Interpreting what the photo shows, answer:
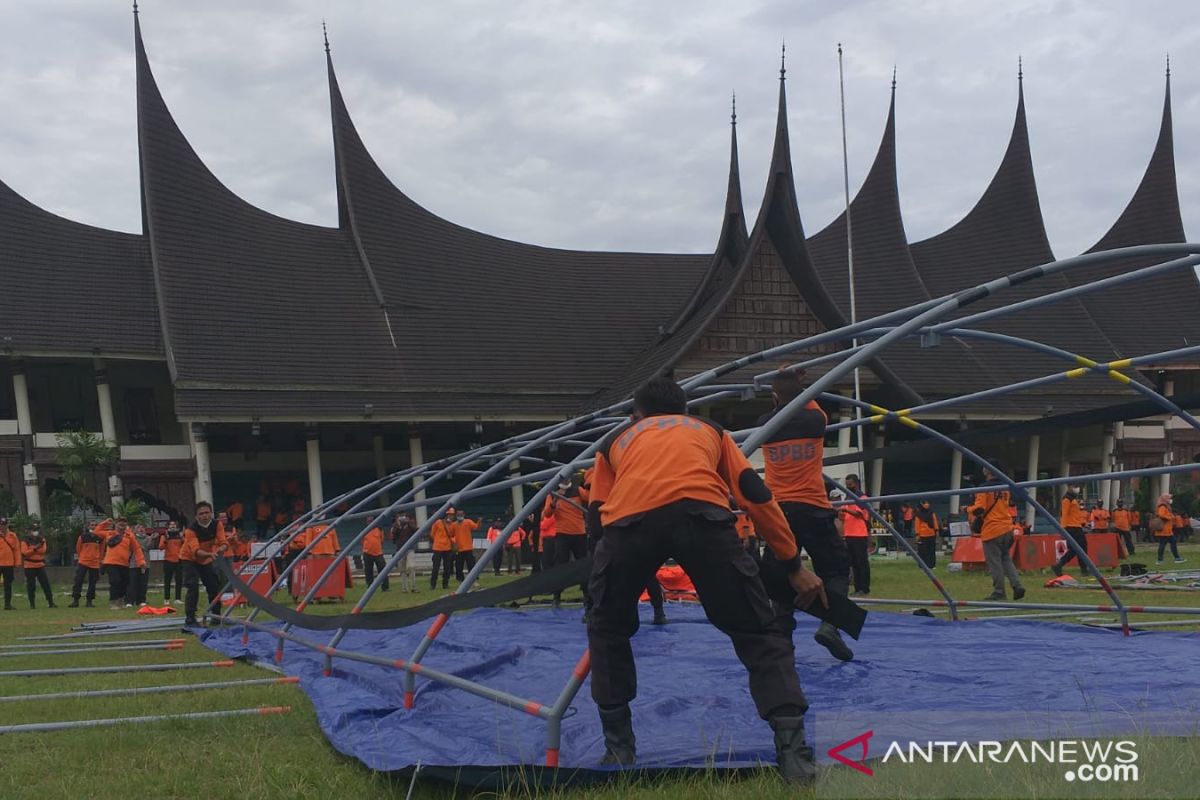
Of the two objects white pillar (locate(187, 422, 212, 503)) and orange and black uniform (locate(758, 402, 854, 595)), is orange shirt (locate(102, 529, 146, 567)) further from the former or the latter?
orange and black uniform (locate(758, 402, 854, 595))

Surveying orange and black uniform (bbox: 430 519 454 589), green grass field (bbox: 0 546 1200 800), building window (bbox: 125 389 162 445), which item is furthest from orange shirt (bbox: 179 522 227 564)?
building window (bbox: 125 389 162 445)

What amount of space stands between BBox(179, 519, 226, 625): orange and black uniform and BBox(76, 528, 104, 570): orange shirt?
772cm

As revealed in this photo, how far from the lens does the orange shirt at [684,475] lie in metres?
4.66

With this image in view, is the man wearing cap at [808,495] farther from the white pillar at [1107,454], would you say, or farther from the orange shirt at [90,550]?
the white pillar at [1107,454]

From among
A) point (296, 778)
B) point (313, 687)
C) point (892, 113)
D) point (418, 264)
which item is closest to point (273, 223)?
point (418, 264)

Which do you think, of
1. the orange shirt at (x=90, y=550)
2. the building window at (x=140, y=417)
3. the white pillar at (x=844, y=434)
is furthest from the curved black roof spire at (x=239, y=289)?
the white pillar at (x=844, y=434)

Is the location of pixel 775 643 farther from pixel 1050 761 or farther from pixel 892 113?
pixel 892 113

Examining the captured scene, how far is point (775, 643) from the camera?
15.1 ft

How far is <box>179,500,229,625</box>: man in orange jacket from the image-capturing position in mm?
13859

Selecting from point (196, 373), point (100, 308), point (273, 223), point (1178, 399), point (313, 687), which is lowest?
point (313, 687)

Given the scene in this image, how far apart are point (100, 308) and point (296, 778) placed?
29235 millimetres

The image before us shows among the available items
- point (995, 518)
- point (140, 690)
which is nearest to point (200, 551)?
point (140, 690)

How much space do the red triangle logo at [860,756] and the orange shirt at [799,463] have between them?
2785 mm

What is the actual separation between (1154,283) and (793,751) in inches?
1663
